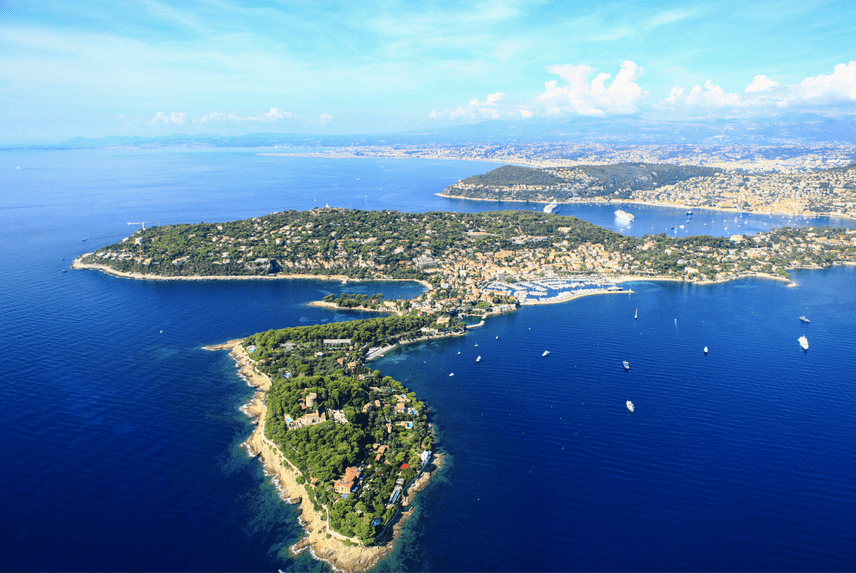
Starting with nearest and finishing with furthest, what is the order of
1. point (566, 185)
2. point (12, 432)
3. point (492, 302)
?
point (12, 432)
point (492, 302)
point (566, 185)

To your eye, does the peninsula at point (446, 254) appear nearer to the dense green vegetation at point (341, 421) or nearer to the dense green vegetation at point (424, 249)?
the dense green vegetation at point (424, 249)

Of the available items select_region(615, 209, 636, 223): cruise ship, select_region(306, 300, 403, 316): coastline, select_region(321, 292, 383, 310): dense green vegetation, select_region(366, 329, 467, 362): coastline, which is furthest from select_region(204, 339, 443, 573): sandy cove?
select_region(615, 209, 636, 223): cruise ship

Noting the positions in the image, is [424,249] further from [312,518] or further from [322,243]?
[312,518]

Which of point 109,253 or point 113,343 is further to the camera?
point 109,253

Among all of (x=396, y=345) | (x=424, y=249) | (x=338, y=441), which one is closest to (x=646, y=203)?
(x=424, y=249)

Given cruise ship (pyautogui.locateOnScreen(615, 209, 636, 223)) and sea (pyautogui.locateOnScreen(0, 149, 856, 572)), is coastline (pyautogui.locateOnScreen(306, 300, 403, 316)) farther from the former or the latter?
cruise ship (pyautogui.locateOnScreen(615, 209, 636, 223))

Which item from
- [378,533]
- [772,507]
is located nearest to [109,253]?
[378,533]

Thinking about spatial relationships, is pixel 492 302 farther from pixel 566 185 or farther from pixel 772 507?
pixel 566 185
